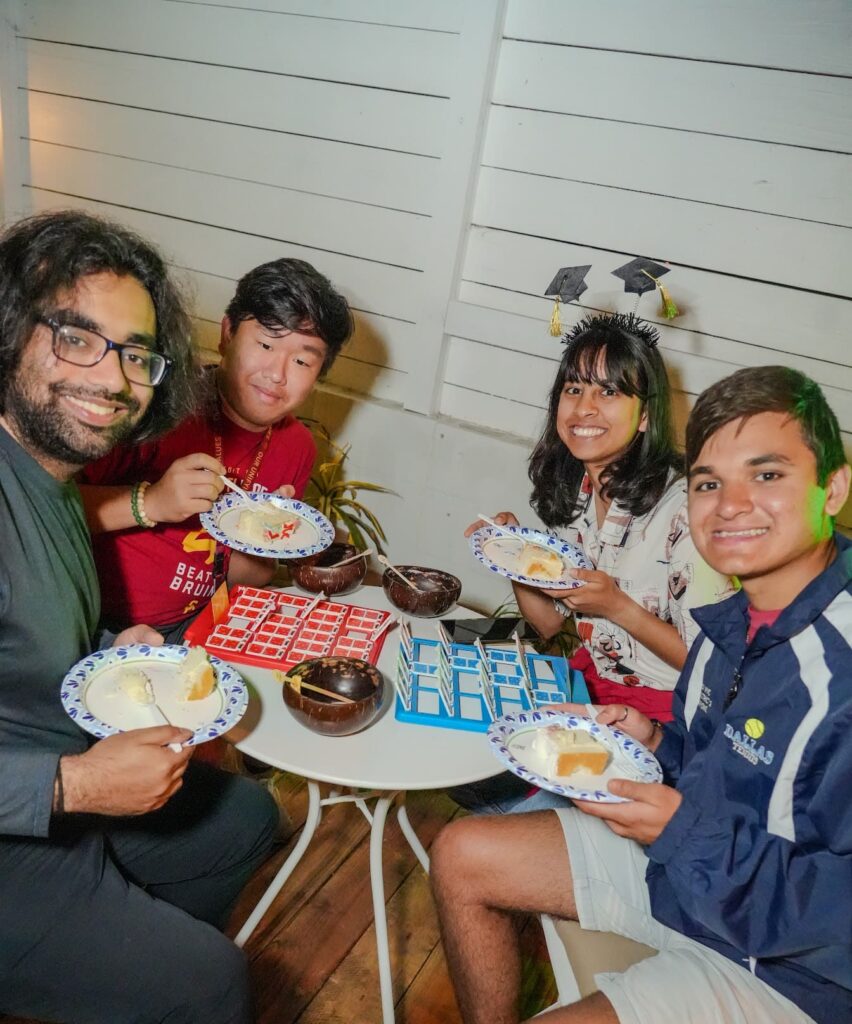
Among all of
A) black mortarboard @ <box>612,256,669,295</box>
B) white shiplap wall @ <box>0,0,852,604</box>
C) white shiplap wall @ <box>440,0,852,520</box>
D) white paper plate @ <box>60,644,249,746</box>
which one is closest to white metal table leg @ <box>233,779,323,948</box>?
white paper plate @ <box>60,644,249,746</box>

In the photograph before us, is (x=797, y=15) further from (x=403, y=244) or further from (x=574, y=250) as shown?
(x=403, y=244)

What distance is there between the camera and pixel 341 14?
9.98ft

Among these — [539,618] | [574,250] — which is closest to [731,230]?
[574,250]

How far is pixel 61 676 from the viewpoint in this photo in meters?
1.63

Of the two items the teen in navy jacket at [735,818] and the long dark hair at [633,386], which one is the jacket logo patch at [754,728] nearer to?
the teen in navy jacket at [735,818]

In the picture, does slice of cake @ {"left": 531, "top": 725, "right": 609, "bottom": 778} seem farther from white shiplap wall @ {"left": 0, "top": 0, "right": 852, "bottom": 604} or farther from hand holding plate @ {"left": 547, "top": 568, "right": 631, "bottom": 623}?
white shiplap wall @ {"left": 0, "top": 0, "right": 852, "bottom": 604}

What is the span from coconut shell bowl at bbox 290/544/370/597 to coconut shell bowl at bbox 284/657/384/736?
40 centimetres

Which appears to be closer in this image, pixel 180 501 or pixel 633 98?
pixel 180 501

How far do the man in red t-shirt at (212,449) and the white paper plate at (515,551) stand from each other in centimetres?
82

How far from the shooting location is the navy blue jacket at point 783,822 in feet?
4.35

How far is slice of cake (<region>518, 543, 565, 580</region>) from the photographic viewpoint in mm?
2223

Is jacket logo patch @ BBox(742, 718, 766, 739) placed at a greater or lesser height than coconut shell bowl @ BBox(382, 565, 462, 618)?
greater

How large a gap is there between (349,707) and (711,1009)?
0.94 metres

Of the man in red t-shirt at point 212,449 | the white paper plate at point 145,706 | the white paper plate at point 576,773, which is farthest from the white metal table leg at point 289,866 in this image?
the man in red t-shirt at point 212,449
